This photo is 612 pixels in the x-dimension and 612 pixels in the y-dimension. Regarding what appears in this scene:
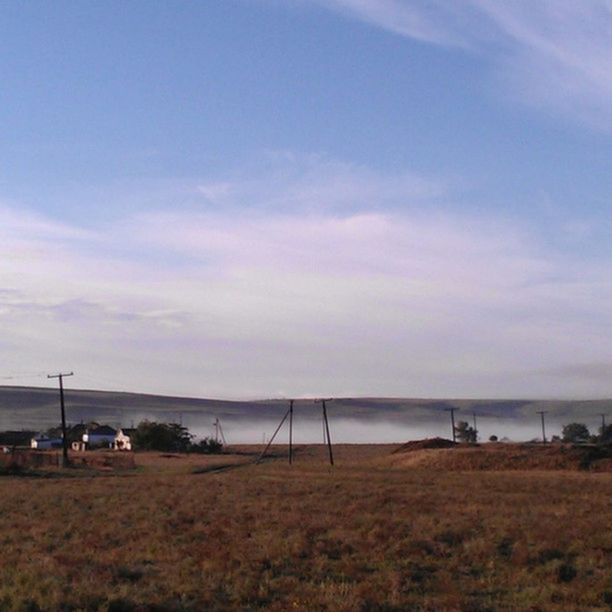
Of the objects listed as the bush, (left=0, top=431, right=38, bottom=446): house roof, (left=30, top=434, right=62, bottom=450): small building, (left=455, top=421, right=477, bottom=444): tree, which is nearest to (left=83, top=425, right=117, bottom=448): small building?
(left=30, top=434, right=62, bottom=450): small building

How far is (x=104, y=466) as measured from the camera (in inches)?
2995

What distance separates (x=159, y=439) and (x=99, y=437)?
60.4ft

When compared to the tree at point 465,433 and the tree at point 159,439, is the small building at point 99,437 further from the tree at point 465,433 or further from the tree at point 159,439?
the tree at point 465,433

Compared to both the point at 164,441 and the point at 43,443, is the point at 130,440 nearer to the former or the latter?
the point at 164,441

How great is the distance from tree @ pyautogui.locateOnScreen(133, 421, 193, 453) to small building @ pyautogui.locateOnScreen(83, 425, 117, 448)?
35.5 ft

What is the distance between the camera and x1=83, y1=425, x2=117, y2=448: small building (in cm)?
12950

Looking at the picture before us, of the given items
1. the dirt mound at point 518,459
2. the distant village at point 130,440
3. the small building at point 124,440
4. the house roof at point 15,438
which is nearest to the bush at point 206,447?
the distant village at point 130,440

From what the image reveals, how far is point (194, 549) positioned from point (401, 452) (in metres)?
64.0

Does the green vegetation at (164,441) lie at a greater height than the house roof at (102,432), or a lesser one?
lesser

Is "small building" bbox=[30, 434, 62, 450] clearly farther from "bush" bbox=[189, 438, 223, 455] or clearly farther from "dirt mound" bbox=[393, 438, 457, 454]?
"dirt mound" bbox=[393, 438, 457, 454]

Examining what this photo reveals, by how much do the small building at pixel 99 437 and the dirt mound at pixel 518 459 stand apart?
65.2m

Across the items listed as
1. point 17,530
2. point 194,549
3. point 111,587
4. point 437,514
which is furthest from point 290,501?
point 111,587

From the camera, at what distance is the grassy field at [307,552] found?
15461mm

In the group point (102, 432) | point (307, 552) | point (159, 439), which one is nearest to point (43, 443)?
point (102, 432)
